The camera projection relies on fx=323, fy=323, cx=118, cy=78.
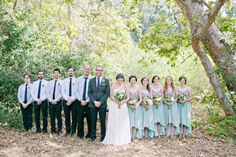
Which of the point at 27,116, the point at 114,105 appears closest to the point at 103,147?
the point at 114,105

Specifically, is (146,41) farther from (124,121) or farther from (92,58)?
(124,121)

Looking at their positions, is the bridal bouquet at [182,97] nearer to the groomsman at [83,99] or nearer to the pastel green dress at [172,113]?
the pastel green dress at [172,113]

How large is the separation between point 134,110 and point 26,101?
10.0ft

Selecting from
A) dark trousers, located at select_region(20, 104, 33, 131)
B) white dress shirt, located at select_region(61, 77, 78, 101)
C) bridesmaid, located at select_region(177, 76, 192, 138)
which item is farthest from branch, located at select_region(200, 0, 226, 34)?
dark trousers, located at select_region(20, 104, 33, 131)

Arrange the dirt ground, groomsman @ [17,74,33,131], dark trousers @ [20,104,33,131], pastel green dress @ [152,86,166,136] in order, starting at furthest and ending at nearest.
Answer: dark trousers @ [20,104,33,131]
groomsman @ [17,74,33,131]
pastel green dress @ [152,86,166,136]
the dirt ground

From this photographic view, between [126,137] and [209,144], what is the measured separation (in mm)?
2129

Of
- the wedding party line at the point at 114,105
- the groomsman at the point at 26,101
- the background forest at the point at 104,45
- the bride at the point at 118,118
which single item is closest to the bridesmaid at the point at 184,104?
the wedding party line at the point at 114,105

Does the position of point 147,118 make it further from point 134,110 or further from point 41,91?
point 41,91

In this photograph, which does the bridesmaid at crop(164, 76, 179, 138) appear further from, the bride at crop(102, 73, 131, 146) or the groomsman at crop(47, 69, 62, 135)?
the groomsman at crop(47, 69, 62, 135)

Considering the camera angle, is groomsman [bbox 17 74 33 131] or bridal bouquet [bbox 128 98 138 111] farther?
groomsman [bbox 17 74 33 131]

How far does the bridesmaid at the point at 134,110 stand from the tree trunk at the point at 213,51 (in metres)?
2.41

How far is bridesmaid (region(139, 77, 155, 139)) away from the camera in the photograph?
8.55 meters

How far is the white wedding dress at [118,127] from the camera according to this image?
8038mm

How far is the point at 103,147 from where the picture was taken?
25.4 ft
